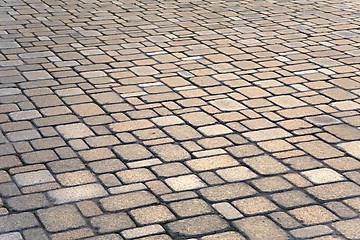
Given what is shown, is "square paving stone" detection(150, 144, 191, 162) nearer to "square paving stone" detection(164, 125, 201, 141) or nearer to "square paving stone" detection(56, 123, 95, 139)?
"square paving stone" detection(164, 125, 201, 141)

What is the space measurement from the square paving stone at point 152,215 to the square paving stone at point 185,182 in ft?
0.93

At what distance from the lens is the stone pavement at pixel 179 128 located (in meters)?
4.03

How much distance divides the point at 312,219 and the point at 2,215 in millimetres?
1721

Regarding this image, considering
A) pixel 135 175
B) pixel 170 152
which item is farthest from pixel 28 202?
pixel 170 152

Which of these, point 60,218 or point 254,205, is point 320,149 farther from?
point 60,218

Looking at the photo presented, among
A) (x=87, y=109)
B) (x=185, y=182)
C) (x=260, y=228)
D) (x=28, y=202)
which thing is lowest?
(x=87, y=109)

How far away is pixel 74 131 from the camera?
17.2 ft

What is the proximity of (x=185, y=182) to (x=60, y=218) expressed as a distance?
0.85m

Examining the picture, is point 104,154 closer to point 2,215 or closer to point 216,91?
point 2,215

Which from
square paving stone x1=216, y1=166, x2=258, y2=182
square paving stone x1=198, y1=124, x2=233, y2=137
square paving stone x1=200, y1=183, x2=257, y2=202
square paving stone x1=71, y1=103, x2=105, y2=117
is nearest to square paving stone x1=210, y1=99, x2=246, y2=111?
square paving stone x1=198, y1=124, x2=233, y2=137

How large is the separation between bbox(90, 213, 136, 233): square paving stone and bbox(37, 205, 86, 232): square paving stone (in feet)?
0.26

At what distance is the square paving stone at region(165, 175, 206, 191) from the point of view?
4383mm

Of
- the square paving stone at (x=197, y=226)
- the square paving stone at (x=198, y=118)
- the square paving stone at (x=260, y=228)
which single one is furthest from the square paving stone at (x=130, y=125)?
the square paving stone at (x=260, y=228)

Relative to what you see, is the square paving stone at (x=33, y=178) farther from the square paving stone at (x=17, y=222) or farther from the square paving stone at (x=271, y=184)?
the square paving stone at (x=271, y=184)
